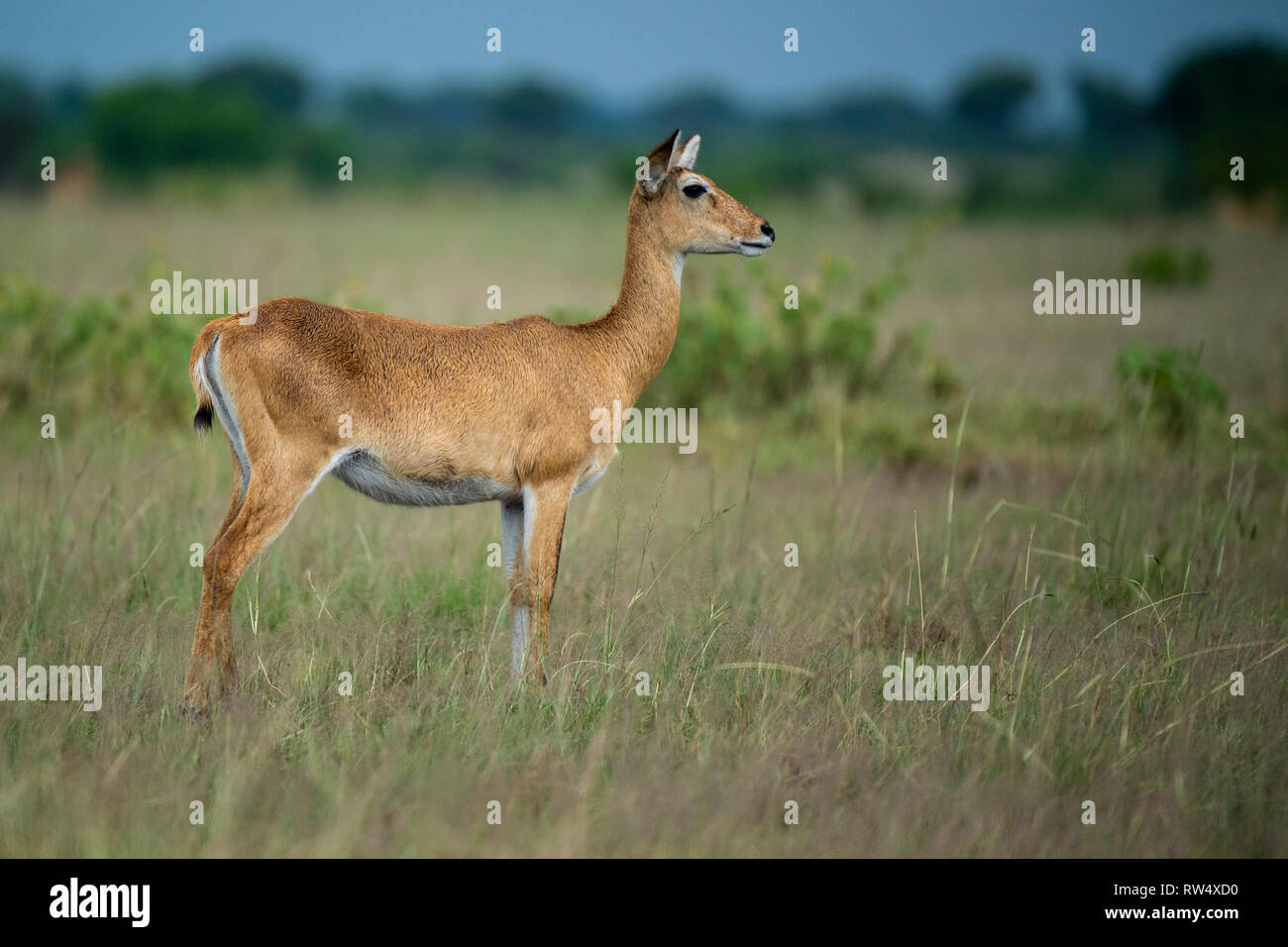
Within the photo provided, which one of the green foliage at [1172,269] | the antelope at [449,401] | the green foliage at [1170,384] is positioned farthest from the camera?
the green foliage at [1172,269]

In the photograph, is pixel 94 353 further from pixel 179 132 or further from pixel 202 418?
pixel 179 132

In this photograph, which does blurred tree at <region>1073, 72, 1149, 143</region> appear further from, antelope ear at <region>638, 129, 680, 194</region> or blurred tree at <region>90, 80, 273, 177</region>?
antelope ear at <region>638, 129, 680, 194</region>

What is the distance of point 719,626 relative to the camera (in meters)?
6.51

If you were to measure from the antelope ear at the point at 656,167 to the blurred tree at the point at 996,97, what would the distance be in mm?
80041

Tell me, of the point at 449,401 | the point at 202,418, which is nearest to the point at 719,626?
the point at 449,401

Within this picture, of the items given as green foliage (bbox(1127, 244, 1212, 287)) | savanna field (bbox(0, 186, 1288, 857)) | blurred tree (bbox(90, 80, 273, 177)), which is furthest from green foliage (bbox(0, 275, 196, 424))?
blurred tree (bbox(90, 80, 273, 177))

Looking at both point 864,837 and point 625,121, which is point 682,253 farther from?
point 625,121

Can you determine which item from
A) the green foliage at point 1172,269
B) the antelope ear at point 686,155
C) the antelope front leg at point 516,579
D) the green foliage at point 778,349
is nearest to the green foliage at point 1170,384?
the green foliage at point 778,349

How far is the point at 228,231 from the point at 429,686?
69.5ft

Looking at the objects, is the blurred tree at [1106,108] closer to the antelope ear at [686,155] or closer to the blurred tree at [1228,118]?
the blurred tree at [1228,118]

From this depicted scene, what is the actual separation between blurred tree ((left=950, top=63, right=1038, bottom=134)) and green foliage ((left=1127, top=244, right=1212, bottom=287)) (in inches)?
2495

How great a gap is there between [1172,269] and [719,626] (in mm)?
17299

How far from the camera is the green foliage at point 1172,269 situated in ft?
70.0

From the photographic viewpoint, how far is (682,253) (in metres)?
6.74
